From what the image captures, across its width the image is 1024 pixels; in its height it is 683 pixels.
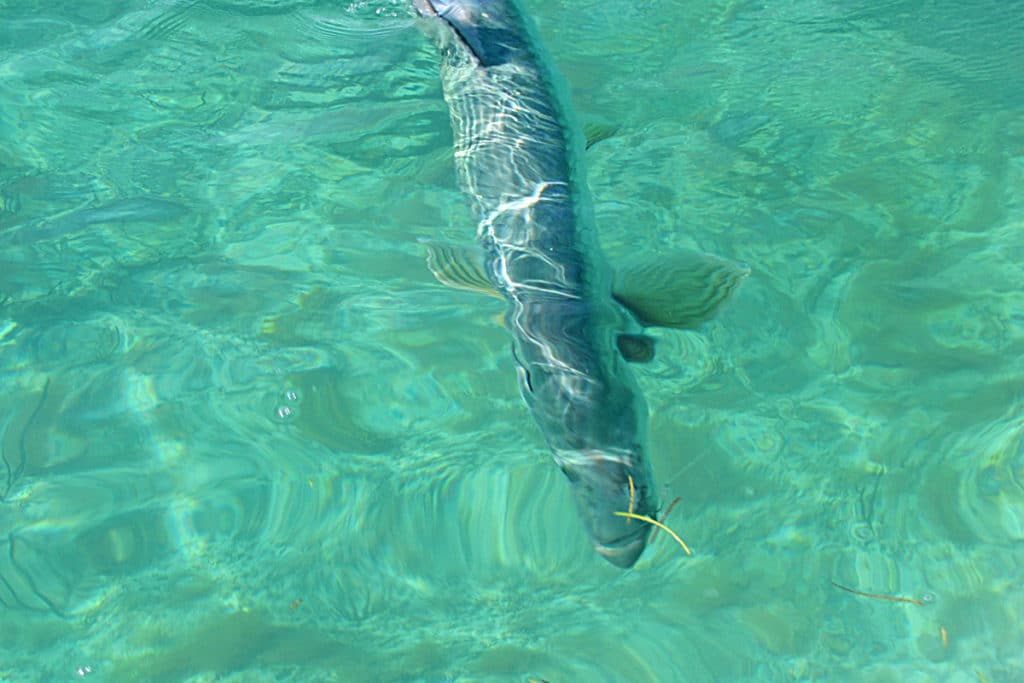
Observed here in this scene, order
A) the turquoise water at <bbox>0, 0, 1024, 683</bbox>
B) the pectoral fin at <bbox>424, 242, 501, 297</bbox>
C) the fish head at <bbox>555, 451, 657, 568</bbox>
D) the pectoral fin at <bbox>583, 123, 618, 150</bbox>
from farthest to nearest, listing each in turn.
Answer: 1. the pectoral fin at <bbox>583, 123, 618, 150</bbox>
2. the pectoral fin at <bbox>424, 242, 501, 297</bbox>
3. the turquoise water at <bbox>0, 0, 1024, 683</bbox>
4. the fish head at <bbox>555, 451, 657, 568</bbox>

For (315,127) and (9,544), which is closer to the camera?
(9,544)

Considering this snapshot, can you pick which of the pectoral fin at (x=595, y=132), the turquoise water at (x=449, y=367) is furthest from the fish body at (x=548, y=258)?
the turquoise water at (x=449, y=367)

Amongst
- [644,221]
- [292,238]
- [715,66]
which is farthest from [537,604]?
[715,66]

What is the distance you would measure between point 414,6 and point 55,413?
3.65 meters

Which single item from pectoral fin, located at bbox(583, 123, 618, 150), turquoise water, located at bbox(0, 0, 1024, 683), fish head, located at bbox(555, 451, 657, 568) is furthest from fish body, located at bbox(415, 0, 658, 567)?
turquoise water, located at bbox(0, 0, 1024, 683)

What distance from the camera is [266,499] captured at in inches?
147

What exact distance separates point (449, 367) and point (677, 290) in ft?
4.12

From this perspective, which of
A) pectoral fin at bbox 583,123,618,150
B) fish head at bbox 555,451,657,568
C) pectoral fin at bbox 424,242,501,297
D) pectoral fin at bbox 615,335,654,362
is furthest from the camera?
pectoral fin at bbox 583,123,618,150

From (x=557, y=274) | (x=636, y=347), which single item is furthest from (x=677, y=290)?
(x=557, y=274)

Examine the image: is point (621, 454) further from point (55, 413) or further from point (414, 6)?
point (414, 6)

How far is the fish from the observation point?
10.3 ft

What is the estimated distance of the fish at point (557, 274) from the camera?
3.15m

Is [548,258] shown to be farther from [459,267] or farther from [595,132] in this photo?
[595,132]

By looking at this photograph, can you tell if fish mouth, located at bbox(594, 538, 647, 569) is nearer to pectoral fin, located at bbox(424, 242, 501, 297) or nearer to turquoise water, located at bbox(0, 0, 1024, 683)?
turquoise water, located at bbox(0, 0, 1024, 683)
